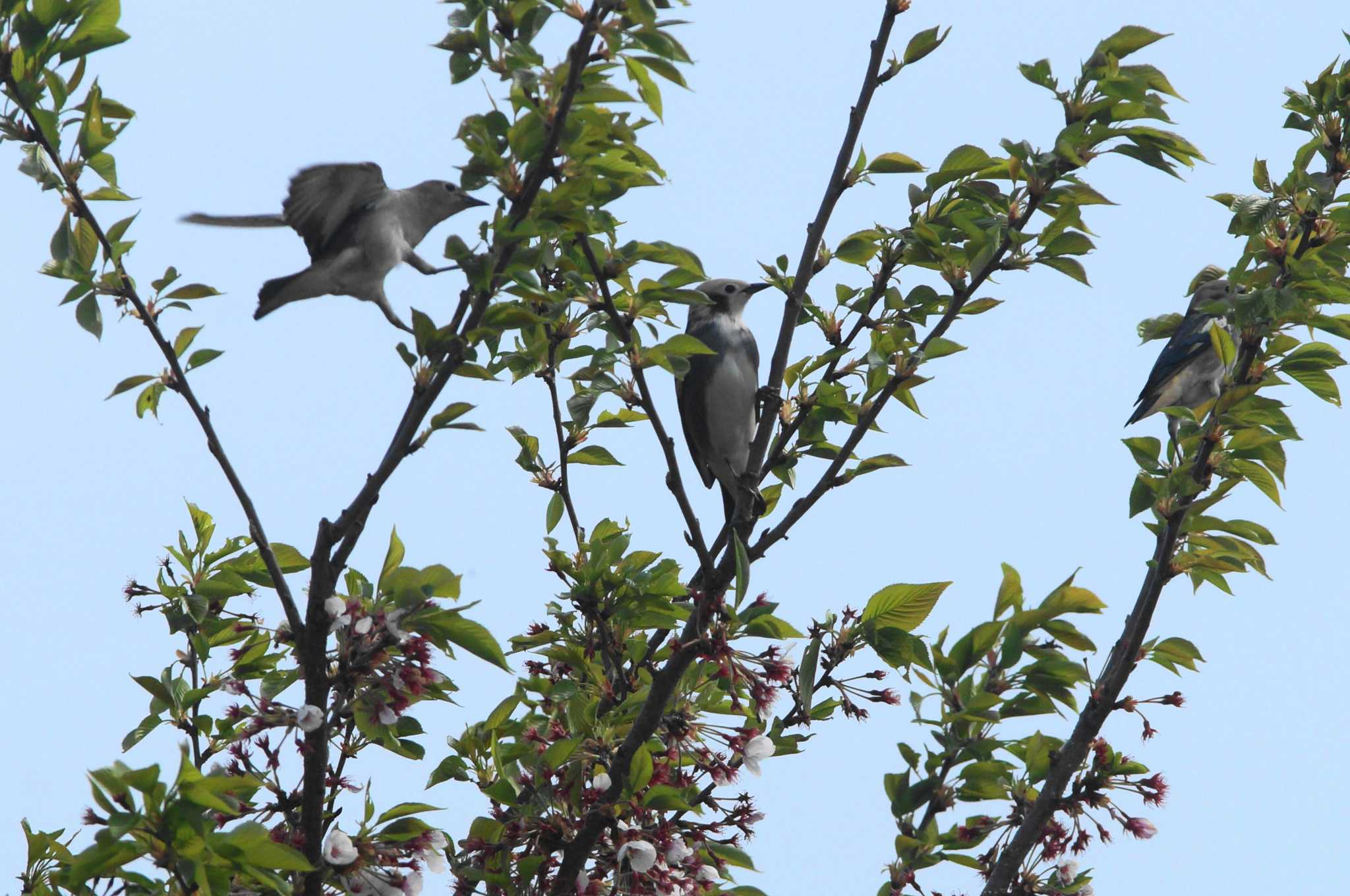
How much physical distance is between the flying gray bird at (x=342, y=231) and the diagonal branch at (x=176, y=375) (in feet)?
5.68

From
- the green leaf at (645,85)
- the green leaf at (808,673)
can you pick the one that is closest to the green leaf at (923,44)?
the green leaf at (645,85)

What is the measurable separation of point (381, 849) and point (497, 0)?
8.96 ft

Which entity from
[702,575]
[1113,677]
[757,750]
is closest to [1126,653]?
[1113,677]

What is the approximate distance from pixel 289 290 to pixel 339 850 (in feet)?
9.16

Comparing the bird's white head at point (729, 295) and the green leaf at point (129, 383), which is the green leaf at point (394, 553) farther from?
the bird's white head at point (729, 295)

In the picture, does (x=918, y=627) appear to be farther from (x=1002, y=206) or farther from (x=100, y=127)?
(x=100, y=127)

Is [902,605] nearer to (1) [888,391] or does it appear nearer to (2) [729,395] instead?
(1) [888,391]

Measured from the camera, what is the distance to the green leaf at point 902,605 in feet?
14.4

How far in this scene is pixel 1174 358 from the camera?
1230 cm

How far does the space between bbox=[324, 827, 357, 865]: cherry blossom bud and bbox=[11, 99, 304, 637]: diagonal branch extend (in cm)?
67

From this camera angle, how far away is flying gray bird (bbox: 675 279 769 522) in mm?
8531

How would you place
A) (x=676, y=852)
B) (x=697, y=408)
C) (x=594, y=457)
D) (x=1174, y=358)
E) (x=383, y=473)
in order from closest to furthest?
(x=383, y=473), (x=676, y=852), (x=594, y=457), (x=697, y=408), (x=1174, y=358)

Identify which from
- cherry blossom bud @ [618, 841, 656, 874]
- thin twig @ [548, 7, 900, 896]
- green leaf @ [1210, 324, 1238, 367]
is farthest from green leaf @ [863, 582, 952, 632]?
green leaf @ [1210, 324, 1238, 367]

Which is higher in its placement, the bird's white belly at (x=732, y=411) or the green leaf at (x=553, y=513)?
the bird's white belly at (x=732, y=411)
